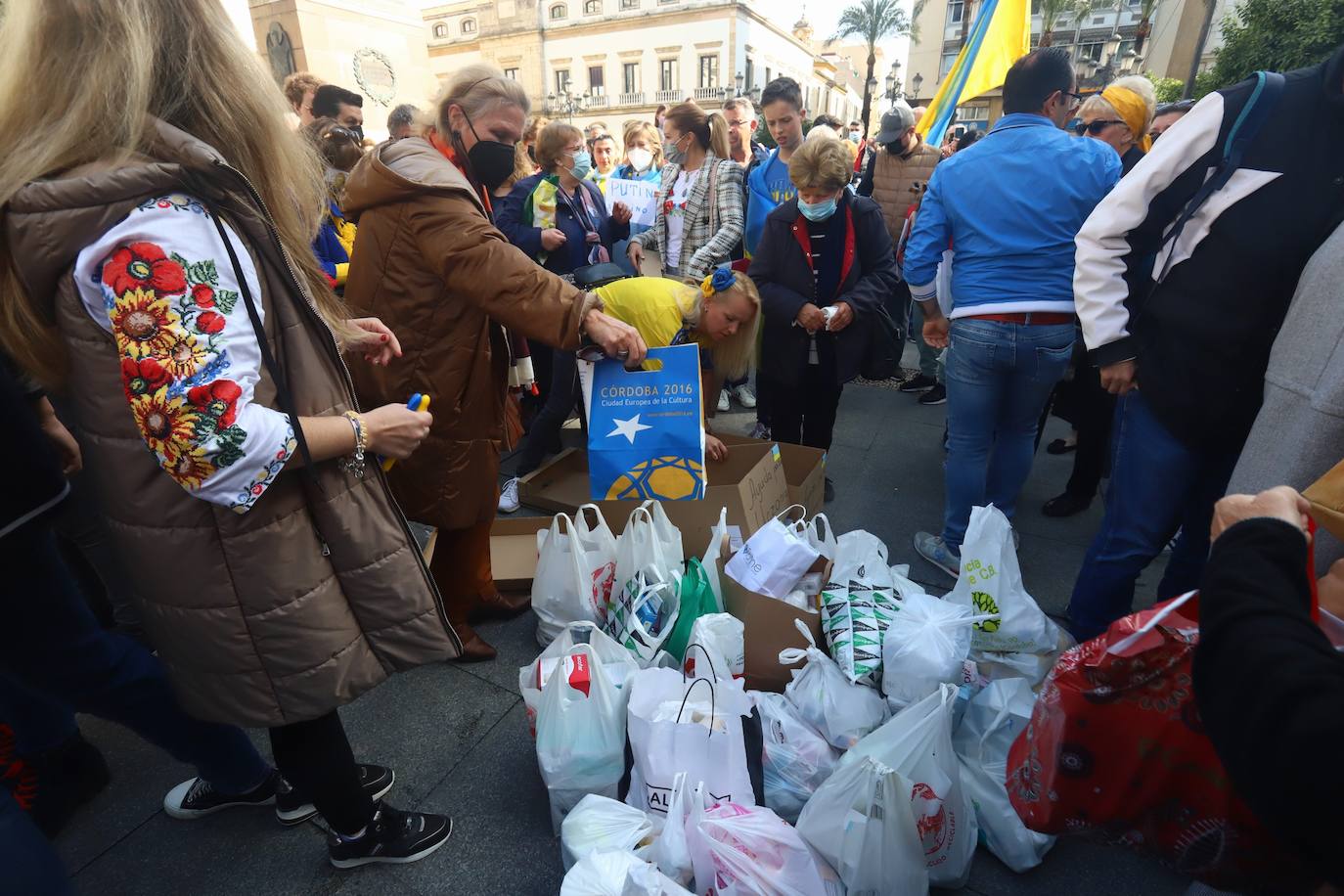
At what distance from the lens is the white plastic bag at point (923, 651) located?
1.86 metres

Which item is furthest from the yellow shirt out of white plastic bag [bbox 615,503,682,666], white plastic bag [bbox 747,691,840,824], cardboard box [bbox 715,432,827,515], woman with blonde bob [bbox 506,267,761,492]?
white plastic bag [bbox 747,691,840,824]

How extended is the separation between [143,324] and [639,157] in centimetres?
658

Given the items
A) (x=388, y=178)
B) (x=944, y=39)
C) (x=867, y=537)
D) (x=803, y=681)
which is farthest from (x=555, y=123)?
(x=944, y=39)

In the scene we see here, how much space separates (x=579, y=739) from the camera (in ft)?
5.55

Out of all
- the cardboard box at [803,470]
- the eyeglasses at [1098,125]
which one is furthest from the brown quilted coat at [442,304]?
the eyeglasses at [1098,125]

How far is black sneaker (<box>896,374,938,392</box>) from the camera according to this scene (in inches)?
211

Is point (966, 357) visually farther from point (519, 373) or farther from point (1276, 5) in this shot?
point (1276, 5)

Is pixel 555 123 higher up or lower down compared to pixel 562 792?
higher up

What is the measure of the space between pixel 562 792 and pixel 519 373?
68.8 inches

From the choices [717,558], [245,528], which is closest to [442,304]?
[245,528]

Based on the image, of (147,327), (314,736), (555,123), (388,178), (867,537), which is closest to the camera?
(147,327)

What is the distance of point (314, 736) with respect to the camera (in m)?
1.43

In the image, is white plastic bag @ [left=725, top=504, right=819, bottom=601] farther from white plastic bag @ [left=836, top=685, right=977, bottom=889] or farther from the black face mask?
the black face mask

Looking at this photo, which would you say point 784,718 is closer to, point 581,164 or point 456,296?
point 456,296
